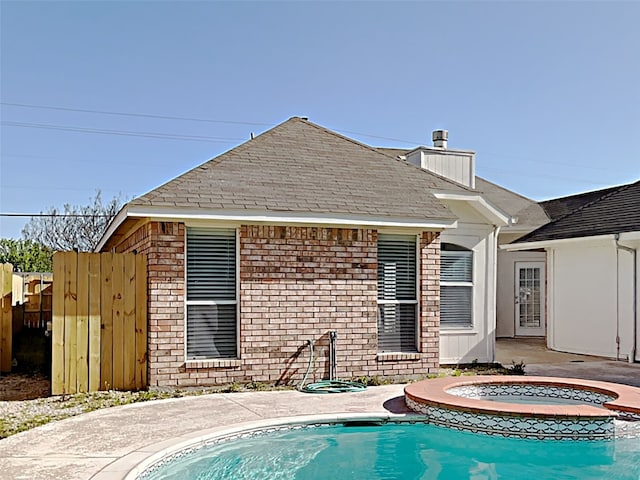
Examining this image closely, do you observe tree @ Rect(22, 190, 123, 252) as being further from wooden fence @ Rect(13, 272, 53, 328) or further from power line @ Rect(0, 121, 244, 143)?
wooden fence @ Rect(13, 272, 53, 328)

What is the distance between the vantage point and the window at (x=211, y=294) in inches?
379

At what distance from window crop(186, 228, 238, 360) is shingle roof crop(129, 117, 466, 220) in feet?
2.03

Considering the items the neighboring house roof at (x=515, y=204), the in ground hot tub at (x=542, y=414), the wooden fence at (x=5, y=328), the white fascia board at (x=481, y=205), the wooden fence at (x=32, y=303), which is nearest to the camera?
the in ground hot tub at (x=542, y=414)

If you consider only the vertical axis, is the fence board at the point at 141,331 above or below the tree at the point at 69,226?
below

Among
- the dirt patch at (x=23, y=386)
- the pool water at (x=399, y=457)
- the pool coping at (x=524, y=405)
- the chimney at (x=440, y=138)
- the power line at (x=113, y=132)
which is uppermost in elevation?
the power line at (x=113, y=132)

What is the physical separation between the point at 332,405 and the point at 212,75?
13.1 m

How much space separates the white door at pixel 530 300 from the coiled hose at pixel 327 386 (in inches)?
420

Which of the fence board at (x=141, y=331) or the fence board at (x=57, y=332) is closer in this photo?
the fence board at (x=57, y=332)

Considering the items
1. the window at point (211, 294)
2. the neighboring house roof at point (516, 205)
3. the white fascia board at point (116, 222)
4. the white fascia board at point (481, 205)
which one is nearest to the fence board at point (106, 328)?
the white fascia board at point (116, 222)

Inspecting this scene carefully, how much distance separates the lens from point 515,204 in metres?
22.0

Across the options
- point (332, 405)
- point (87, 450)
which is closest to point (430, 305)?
point (332, 405)

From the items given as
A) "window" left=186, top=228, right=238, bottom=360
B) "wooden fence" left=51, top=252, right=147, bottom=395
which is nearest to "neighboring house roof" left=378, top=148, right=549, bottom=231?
"window" left=186, top=228, right=238, bottom=360

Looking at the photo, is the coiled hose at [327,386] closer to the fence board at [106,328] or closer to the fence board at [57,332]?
the fence board at [106,328]

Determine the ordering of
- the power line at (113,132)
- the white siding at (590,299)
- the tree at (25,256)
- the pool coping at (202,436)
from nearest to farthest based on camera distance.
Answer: the pool coping at (202,436) < the white siding at (590,299) < the power line at (113,132) < the tree at (25,256)
